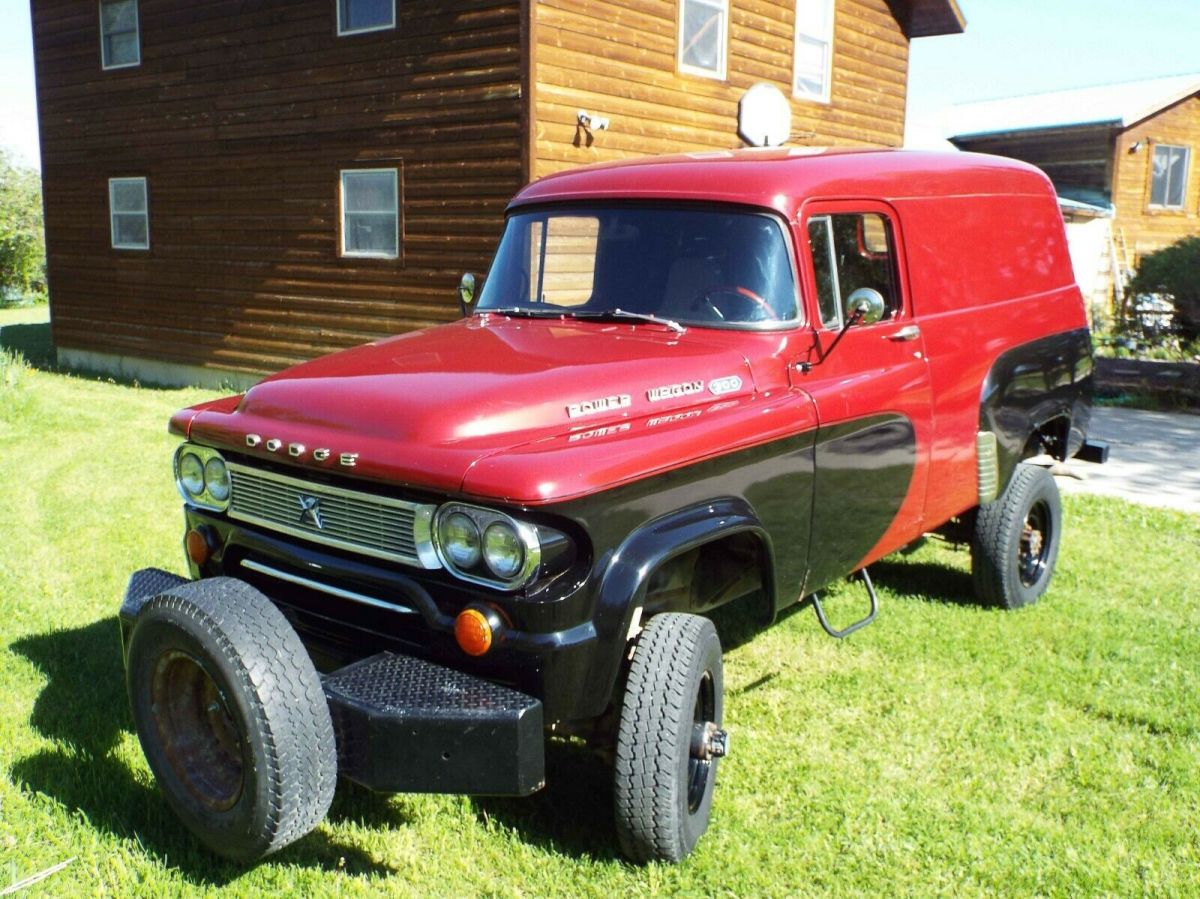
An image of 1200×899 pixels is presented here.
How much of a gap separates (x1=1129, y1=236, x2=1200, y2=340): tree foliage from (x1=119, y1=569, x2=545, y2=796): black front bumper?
46.9ft

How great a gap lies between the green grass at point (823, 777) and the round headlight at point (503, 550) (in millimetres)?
994

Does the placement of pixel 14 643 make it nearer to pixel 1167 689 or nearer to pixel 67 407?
pixel 1167 689

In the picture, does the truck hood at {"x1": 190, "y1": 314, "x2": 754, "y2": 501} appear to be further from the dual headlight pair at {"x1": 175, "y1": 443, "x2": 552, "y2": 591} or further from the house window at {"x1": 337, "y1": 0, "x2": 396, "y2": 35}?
the house window at {"x1": 337, "y1": 0, "x2": 396, "y2": 35}

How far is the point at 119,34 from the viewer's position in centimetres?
1463

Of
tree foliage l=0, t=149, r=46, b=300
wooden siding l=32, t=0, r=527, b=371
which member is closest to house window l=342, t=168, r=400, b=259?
wooden siding l=32, t=0, r=527, b=371

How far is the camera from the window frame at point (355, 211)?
1176 centimetres

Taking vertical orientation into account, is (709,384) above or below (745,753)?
above

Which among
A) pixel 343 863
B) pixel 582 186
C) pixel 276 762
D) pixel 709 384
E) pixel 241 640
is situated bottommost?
pixel 343 863

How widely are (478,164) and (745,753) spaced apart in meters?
8.01

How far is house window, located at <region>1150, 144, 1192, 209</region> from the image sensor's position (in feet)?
79.9

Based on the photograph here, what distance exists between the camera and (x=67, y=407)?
11750 mm

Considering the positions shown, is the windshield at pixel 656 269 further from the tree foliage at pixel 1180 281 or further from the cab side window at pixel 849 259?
the tree foliage at pixel 1180 281

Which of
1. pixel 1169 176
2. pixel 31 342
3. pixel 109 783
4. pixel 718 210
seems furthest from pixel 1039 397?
pixel 1169 176

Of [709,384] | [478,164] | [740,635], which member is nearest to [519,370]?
[709,384]
